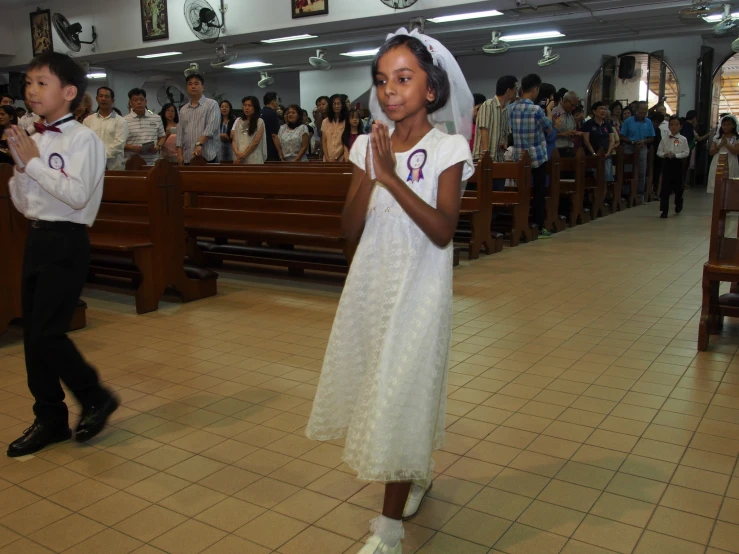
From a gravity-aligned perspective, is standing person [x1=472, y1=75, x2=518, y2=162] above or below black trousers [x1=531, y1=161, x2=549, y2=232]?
above

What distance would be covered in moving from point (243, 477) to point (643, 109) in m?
10.8

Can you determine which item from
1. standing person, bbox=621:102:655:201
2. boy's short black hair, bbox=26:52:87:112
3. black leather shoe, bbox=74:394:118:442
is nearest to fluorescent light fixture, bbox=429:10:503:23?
standing person, bbox=621:102:655:201

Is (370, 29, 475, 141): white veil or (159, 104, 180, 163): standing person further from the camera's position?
(159, 104, 180, 163): standing person

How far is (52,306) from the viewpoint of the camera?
254 centimetres

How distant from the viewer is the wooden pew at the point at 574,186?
879cm

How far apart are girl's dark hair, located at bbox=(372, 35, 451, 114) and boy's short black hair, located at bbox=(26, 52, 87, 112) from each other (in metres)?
1.29

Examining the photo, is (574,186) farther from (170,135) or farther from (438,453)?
(438,453)

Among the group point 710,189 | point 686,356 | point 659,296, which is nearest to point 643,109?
point 710,189

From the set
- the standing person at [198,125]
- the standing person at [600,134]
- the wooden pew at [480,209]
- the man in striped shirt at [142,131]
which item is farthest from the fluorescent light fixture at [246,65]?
the wooden pew at [480,209]

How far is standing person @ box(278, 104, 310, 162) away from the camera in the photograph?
30.8 ft

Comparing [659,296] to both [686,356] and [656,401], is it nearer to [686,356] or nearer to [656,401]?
[686,356]

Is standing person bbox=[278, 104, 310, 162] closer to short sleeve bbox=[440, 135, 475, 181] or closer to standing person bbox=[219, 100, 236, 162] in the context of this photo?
standing person bbox=[219, 100, 236, 162]

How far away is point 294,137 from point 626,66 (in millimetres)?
9649

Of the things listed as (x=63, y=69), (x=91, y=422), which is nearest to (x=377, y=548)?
(x=91, y=422)
